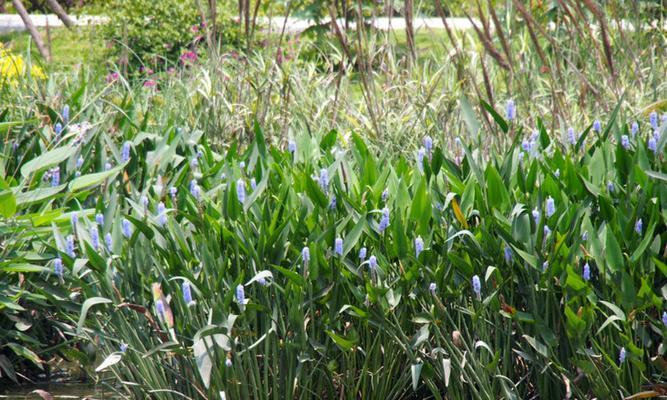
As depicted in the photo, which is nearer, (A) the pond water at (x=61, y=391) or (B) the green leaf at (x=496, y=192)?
(B) the green leaf at (x=496, y=192)

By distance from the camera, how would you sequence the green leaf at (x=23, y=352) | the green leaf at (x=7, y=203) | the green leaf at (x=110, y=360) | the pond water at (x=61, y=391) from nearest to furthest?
the green leaf at (x=110, y=360) → the green leaf at (x=7, y=203) → the green leaf at (x=23, y=352) → the pond water at (x=61, y=391)

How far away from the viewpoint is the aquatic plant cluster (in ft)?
9.02

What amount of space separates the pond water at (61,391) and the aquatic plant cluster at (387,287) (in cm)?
52

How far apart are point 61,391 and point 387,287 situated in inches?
62.7

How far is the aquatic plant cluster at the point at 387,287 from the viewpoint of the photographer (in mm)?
2750

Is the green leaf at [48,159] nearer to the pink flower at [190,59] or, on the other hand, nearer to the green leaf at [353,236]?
the green leaf at [353,236]

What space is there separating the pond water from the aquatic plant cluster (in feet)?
1.71

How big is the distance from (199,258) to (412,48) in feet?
7.09

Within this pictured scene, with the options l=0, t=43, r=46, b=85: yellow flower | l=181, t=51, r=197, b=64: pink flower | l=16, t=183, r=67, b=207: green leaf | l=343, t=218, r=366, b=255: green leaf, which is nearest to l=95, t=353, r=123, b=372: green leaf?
l=343, t=218, r=366, b=255: green leaf

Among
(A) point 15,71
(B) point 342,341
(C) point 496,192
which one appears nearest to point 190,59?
(A) point 15,71

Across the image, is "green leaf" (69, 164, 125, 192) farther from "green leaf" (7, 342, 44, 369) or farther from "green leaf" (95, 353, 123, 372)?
"green leaf" (95, 353, 123, 372)

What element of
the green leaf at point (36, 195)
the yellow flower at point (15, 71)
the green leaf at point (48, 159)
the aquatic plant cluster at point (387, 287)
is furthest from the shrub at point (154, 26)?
the aquatic plant cluster at point (387, 287)

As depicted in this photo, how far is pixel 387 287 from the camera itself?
2.78m

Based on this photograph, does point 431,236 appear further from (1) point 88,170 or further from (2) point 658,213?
(1) point 88,170
